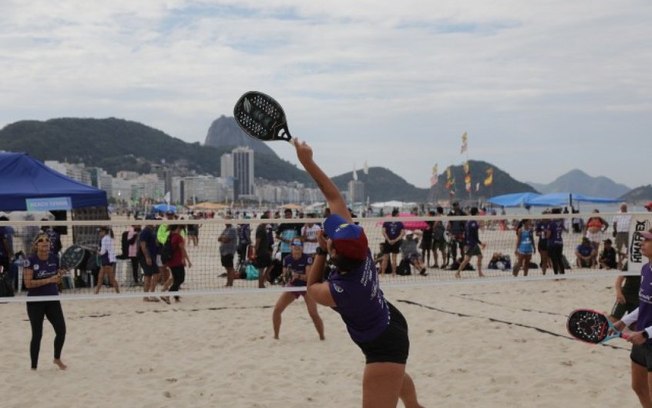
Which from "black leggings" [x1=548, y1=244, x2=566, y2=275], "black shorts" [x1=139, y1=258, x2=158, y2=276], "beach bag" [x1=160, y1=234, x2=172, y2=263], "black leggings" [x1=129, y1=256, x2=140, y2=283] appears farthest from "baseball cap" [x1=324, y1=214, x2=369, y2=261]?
"black leggings" [x1=548, y1=244, x2=566, y2=275]

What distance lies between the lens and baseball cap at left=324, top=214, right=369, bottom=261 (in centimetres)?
336

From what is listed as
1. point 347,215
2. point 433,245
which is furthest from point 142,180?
point 347,215

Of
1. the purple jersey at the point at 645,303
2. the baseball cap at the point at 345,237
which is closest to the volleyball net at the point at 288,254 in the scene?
the purple jersey at the point at 645,303

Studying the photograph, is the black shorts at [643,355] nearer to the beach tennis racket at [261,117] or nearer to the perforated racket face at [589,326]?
the perforated racket face at [589,326]

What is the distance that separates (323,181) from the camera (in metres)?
3.69

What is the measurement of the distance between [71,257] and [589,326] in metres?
9.54

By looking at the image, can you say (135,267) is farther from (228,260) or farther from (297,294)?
(297,294)

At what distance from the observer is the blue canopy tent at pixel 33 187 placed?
13906mm

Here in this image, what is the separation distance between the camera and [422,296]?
1255 cm

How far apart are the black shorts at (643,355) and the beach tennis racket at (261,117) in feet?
9.31

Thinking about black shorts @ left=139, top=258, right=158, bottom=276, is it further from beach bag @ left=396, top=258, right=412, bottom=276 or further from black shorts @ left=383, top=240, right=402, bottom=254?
→ beach bag @ left=396, top=258, right=412, bottom=276

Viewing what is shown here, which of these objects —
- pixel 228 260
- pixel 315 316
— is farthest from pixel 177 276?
pixel 315 316

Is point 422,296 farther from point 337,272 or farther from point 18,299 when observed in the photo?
point 337,272

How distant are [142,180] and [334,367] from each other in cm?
19069
